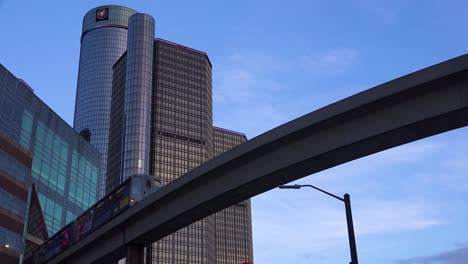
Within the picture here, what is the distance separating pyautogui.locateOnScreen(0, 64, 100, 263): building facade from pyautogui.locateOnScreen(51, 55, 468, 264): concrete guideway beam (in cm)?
3712

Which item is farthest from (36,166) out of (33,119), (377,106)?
(377,106)

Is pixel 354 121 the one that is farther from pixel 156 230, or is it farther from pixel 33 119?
pixel 33 119

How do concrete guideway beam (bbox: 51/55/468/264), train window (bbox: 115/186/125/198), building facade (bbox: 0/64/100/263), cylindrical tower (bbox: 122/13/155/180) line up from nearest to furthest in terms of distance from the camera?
concrete guideway beam (bbox: 51/55/468/264) → train window (bbox: 115/186/125/198) → building facade (bbox: 0/64/100/263) → cylindrical tower (bbox: 122/13/155/180)

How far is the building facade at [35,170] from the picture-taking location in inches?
2532

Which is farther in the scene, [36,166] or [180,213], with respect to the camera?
[36,166]

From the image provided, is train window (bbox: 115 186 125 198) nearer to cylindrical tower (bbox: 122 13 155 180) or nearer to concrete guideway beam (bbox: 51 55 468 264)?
concrete guideway beam (bbox: 51 55 468 264)

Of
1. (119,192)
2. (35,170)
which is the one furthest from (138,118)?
(119,192)

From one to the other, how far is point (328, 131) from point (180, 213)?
35.6 ft

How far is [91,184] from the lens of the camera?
10012 cm

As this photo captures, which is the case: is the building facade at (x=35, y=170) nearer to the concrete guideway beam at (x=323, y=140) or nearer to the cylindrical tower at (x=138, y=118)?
the concrete guideway beam at (x=323, y=140)

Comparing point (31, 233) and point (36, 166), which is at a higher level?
point (36, 166)

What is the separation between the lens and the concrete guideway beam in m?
19.8

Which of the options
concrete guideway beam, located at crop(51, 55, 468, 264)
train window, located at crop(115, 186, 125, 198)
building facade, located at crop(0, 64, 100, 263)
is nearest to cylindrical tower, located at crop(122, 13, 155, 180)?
building facade, located at crop(0, 64, 100, 263)

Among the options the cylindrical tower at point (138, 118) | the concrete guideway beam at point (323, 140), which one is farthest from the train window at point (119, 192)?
the cylindrical tower at point (138, 118)
